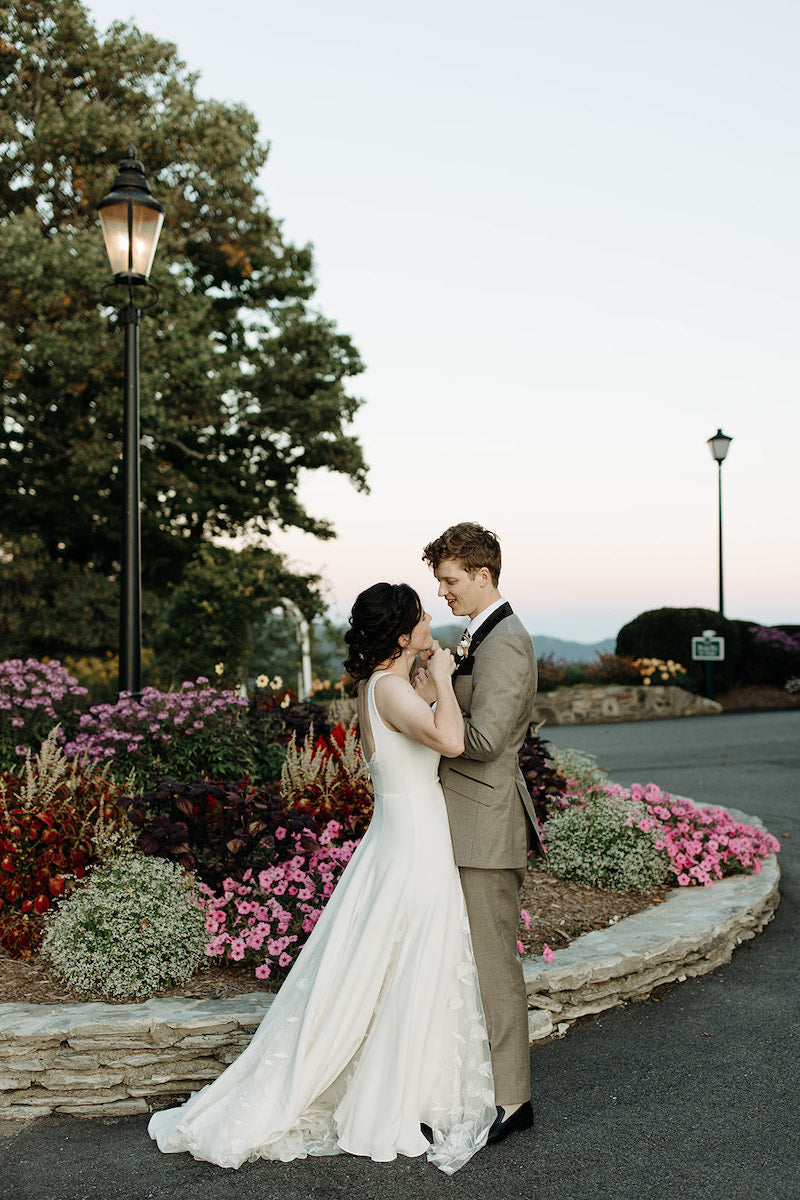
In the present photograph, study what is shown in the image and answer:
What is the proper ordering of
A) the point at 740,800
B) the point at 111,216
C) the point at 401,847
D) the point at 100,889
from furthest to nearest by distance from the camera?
the point at 740,800 → the point at 111,216 → the point at 100,889 → the point at 401,847

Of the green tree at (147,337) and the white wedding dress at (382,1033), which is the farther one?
the green tree at (147,337)

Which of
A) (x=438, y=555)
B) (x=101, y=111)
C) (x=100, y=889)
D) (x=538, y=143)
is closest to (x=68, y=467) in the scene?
(x=101, y=111)

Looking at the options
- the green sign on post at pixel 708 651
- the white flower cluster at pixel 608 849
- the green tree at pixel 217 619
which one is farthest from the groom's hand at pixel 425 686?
the green sign on post at pixel 708 651

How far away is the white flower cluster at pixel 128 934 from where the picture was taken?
12.7ft

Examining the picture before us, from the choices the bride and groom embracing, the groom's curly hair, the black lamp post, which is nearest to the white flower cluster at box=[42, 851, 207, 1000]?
the bride and groom embracing

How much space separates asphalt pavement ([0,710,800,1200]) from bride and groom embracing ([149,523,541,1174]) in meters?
0.09

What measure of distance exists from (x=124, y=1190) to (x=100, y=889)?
60.5 inches

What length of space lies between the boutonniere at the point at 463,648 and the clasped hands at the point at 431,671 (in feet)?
0.33

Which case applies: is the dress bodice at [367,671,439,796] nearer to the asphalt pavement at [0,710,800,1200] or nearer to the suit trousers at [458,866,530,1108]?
the suit trousers at [458,866,530,1108]

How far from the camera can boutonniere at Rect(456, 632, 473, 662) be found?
325 centimetres

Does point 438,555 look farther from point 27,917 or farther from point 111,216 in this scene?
point 111,216

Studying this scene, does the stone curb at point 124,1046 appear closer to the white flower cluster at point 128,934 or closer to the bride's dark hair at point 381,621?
the white flower cluster at point 128,934

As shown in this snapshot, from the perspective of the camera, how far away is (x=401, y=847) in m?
3.12

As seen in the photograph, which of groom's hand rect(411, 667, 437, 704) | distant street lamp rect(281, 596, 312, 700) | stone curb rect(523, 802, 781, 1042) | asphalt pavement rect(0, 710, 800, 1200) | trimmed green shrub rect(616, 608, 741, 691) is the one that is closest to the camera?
asphalt pavement rect(0, 710, 800, 1200)
